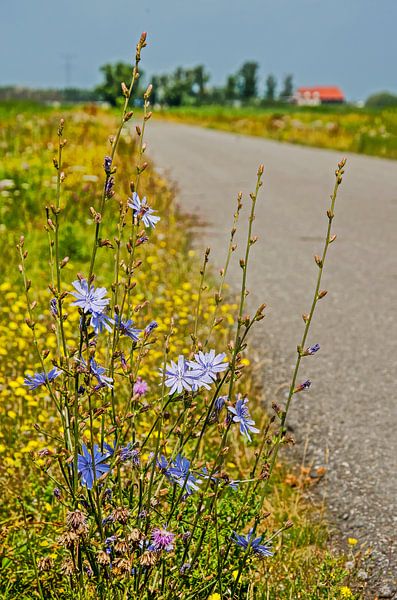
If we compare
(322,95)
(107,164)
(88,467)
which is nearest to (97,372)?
(88,467)

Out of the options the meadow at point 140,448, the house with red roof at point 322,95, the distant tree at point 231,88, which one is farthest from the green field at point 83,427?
the house with red roof at point 322,95

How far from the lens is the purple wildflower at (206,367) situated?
5.08 ft

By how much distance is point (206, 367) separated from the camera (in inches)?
61.9

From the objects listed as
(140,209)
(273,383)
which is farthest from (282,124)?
(140,209)

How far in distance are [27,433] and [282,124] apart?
20.5 m

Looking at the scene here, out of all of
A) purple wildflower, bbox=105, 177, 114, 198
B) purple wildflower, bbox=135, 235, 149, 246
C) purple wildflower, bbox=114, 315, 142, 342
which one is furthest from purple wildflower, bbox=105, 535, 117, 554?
purple wildflower, bbox=105, 177, 114, 198

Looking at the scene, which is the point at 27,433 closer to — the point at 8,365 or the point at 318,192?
the point at 8,365

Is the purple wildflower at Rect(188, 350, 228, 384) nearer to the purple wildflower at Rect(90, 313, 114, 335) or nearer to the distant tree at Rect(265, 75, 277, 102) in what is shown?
the purple wildflower at Rect(90, 313, 114, 335)

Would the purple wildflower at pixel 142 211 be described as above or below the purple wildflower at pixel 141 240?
above

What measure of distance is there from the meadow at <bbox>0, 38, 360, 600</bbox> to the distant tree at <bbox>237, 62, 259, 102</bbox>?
111422 mm

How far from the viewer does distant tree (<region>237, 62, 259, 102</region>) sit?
111 meters

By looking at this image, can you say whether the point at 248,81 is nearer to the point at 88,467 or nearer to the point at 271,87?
the point at 271,87

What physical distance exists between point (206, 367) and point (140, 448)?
273mm

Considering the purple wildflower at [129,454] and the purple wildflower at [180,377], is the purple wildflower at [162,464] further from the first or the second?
the purple wildflower at [180,377]
